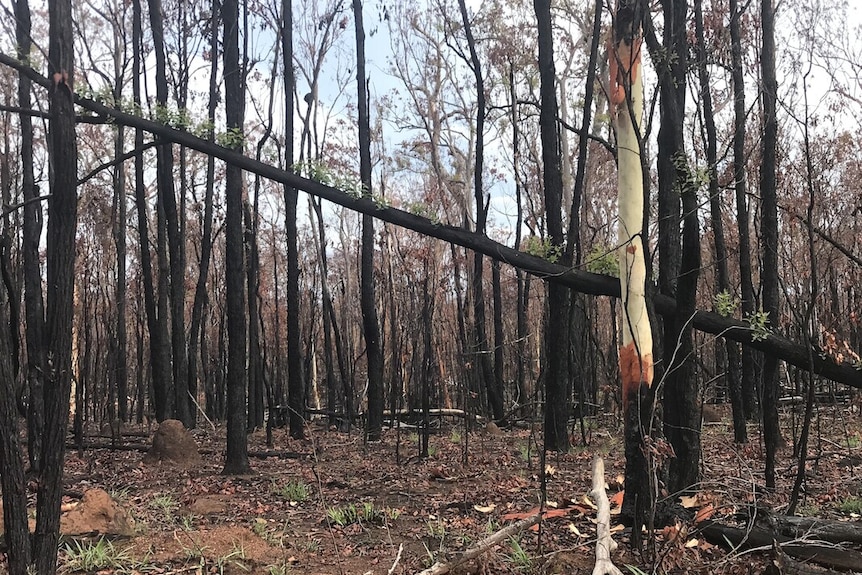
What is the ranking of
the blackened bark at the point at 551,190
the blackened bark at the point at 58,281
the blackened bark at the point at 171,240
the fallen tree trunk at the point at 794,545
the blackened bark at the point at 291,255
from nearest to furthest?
1. the blackened bark at the point at 58,281
2. the fallen tree trunk at the point at 794,545
3. the blackened bark at the point at 551,190
4. the blackened bark at the point at 171,240
5. the blackened bark at the point at 291,255

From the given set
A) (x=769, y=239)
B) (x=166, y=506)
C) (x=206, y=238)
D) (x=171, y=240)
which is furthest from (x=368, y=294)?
(x=769, y=239)

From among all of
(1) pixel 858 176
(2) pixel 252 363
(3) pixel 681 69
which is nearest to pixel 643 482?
(3) pixel 681 69

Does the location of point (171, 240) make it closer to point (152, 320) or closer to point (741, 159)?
point (152, 320)

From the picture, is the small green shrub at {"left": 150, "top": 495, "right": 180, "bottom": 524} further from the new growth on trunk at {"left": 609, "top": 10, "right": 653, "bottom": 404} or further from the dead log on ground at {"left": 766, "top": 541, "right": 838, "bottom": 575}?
the dead log on ground at {"left": 766, "top": 541, "right": 838, "bottom": 575}

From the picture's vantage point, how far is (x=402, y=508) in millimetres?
5879

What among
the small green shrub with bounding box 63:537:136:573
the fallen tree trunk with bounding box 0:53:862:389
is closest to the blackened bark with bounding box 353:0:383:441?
the fallen tree trunk with bounding box 0:53:862:389

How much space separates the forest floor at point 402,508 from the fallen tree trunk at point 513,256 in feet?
2.06

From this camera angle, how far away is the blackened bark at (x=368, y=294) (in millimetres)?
10727

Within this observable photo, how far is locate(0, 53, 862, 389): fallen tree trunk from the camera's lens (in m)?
4.86

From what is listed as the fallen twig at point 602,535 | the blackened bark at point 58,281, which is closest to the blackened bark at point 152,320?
the blackened bark at point 58,281

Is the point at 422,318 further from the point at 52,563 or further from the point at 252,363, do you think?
the point at 52,563

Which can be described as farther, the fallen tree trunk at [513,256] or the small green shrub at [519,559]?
the fallen tree trunk at [513,256]

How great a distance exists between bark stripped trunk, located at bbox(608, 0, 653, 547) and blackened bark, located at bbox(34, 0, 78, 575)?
136 inches

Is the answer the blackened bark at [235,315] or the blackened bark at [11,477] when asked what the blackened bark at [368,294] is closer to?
the blackened bark at [235,315]
